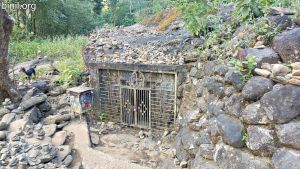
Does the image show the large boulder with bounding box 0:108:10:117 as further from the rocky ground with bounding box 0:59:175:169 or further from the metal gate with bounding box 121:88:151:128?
the metal gate with bounding box 121:88:151:128

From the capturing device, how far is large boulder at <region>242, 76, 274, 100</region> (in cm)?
332

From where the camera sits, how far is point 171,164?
17.1 ft

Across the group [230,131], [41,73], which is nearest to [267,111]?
[230,131]

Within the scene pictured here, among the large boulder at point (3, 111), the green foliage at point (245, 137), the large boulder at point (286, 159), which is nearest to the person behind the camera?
the large boulder at point (286, 159)

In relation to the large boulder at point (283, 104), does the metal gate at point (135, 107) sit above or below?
below

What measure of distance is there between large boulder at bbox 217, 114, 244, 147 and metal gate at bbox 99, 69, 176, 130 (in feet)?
7.40

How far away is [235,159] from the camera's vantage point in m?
3.48

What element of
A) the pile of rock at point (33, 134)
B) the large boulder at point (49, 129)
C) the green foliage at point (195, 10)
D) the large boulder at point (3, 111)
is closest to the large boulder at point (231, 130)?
the green foliage at point (195, 10)

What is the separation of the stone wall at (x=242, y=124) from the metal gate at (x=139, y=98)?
4.00 feet

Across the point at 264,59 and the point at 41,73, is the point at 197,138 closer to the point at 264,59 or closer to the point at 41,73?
the point at 264,59

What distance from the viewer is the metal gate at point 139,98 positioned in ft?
20.0

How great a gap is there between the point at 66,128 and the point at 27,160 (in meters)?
1.34

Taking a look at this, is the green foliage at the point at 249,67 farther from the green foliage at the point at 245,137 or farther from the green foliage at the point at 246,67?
the green foliage at the point at 245,137

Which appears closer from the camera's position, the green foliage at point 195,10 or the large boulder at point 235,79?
the large boulder at point 235,79
